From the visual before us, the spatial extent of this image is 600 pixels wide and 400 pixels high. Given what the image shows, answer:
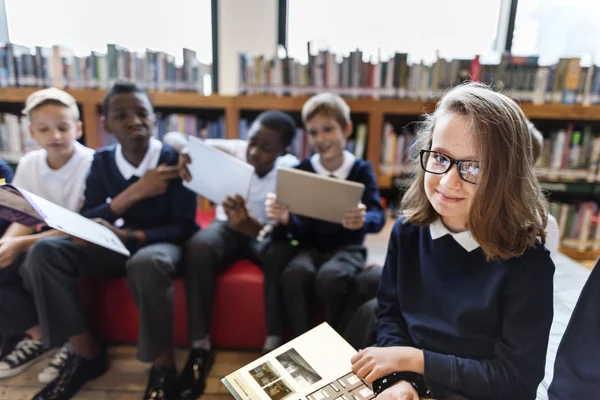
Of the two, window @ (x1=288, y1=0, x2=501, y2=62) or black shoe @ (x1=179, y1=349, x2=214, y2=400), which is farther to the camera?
window @ (x1=288, y1=0, x2=501, y2=62)

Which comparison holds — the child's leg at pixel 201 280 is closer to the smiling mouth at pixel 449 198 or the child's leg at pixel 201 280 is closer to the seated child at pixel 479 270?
the seated child at pixel 479 270

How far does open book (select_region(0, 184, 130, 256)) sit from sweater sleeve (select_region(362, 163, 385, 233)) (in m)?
0.79

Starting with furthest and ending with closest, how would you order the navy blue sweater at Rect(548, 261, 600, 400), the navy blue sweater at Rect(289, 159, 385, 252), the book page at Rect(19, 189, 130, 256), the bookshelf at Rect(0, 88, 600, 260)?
the bookshelf at Rect(0, 88, 600, 260) → the navy blue sweater at Rect(289, 159, 385, 252) → the book page at Rect(19, 189, 130, 256) → the navy blue sweater at Rect(548, 261, 600, 400)

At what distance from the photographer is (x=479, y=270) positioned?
785mm

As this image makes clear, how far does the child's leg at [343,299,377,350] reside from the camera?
0.97 meters

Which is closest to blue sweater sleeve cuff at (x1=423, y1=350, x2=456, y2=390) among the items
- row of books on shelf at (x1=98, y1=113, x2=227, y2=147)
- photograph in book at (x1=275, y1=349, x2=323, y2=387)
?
photograph in book at (x1=275, y1=349, x2=323, y2=387)

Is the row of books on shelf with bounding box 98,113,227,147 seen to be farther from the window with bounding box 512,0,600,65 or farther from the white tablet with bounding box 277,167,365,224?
the window with bounding box 512,0,600,65

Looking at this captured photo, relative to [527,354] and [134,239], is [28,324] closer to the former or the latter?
[134,239]

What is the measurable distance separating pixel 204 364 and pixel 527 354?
3.17 ft

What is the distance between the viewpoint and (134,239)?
136 centimetres

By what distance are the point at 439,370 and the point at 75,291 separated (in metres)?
1.12

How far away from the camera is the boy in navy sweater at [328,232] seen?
1.26 meters

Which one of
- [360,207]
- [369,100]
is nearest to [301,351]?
[360,207]

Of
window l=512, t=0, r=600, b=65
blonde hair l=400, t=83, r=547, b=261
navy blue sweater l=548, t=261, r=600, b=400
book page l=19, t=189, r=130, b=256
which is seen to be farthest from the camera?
window l=512, t=0, r=600, b=65
